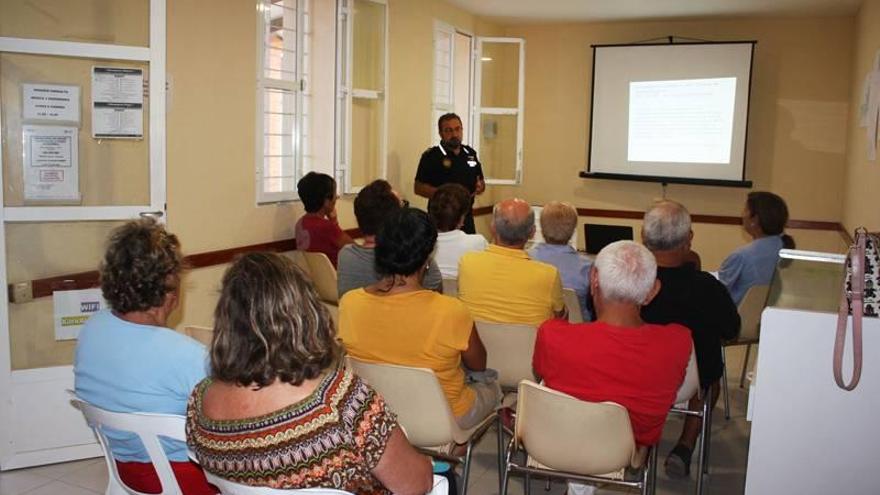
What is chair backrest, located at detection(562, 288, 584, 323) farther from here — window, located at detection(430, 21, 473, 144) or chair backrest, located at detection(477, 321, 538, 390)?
window, located at detection(430, 21, 473, 144)

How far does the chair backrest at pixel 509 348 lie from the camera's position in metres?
3.00

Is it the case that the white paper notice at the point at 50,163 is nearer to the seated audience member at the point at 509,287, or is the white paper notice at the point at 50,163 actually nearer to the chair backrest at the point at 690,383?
the seated audience member at the point at 509,287

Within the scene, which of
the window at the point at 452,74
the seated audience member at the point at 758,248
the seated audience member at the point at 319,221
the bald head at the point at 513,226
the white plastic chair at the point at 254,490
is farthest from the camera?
the window at the point at 452,74

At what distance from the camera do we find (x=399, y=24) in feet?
20.8

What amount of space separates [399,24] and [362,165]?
4.17 feet

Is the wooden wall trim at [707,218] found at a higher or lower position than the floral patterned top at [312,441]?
higher

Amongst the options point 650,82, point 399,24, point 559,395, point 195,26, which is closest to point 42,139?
point 195,26

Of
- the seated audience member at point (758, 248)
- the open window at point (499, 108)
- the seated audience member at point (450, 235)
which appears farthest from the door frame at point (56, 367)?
the open window at point (499, 108)

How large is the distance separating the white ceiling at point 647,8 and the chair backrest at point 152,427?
6.05 meters

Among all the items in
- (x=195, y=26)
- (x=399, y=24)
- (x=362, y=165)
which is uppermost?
(x=399, y=24)

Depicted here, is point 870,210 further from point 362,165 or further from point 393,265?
point 393,265

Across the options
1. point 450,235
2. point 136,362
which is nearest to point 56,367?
point 136,362

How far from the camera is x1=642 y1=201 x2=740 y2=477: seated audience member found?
3.04 meters

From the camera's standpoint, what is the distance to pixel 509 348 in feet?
9.99
